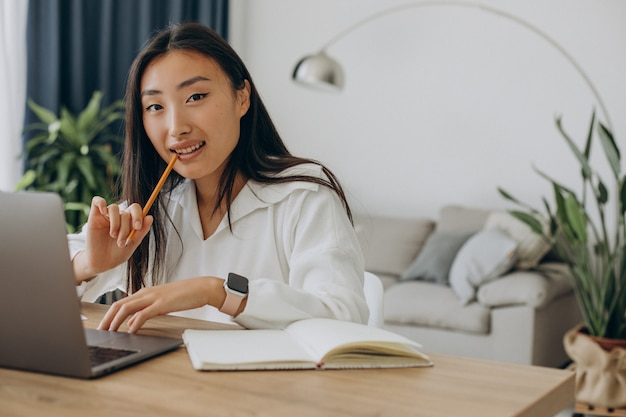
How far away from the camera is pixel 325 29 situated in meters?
5.40

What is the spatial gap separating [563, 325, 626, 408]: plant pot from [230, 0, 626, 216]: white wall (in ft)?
4.88

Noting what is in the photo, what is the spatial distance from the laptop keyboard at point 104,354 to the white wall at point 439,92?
11.7 feet

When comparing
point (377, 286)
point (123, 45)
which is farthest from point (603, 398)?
point (123, 45)

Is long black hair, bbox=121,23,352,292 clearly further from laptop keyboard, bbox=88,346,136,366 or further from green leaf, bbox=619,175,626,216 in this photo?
green leaf, bbox=619,175,626,216

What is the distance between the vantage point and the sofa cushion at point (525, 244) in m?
4.13

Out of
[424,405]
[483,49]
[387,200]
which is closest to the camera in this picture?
[424,405]

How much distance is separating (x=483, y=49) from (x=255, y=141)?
130 inches

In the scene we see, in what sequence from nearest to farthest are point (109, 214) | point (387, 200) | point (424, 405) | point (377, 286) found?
point (424, 405) < point (109, 214) < point (377, 286) < point (387, 200)

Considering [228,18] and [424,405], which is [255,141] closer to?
[424,405]

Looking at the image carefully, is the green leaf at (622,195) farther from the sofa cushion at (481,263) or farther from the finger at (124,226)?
the finger at (124,226)

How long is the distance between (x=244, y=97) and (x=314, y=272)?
18.2 inches

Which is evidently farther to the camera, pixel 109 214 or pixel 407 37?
pixel 407 37

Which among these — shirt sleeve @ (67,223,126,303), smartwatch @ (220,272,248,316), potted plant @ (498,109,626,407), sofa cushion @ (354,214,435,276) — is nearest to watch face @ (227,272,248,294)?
smartwatch @ (220,272,248,316)

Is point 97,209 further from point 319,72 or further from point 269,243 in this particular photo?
point 319,72
